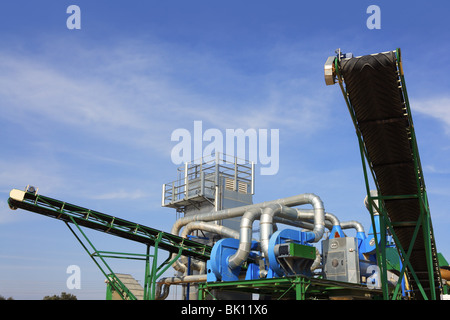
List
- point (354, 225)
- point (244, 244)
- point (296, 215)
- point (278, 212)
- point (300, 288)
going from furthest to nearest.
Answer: point (354, 225), point (296, 215), point (278, 212), point (244, 244), point (300, 288)

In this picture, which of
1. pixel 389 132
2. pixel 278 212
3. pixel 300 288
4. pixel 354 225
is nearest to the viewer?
pixel 389 132

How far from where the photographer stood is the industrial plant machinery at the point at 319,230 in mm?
16375

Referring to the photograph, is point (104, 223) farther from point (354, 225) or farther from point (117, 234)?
point (354, 225)

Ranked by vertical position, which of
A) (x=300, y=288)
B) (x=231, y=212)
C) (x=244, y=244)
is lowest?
(x=300, y=288)

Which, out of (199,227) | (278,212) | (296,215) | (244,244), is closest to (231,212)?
(199,227)

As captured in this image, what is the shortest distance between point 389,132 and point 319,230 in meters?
14.2

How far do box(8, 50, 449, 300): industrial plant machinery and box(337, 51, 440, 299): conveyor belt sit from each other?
0.03 meters

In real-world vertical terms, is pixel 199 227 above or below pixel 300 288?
above

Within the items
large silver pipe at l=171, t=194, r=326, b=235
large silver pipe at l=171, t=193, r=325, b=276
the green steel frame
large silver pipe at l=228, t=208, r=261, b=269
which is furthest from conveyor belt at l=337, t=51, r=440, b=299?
large silver pipe at l=171, t=194, r=326, b=235

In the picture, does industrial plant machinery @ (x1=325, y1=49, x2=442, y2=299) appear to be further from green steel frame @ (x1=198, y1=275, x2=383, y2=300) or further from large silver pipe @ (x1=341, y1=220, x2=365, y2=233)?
large silver pipe @ (x1=341, y1=220, x2=365, y2=233)

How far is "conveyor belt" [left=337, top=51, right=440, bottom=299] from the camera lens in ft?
50.4

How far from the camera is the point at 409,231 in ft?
65.3

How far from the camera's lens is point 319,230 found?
98.7 ft
